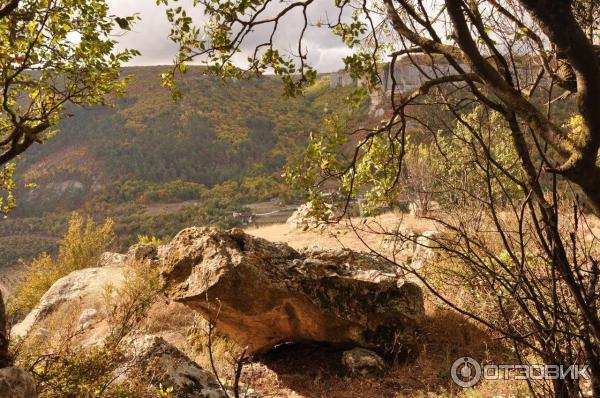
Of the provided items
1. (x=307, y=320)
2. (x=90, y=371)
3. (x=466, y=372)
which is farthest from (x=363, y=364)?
(x=90, y=371)

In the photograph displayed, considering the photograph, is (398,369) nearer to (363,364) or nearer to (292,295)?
(363,364)

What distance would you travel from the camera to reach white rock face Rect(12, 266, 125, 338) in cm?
1190

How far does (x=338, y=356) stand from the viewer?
671 cm

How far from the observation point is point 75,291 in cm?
1295

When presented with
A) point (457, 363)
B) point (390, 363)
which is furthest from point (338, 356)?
point (457, 363)

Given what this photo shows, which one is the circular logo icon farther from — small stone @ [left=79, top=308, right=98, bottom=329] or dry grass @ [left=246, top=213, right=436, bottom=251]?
small stone @ [left=79, top=308, right=98, bottom=329]

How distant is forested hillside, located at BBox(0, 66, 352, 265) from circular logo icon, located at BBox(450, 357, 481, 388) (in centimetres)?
4462

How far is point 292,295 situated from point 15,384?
12.1ft

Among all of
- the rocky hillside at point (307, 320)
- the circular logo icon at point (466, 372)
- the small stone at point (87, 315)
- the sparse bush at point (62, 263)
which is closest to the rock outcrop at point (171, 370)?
the rocky hillside at point (307, 320)

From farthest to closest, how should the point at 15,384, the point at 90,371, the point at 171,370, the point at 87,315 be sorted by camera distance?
the point at 87,315, the point at 171,370, the point at 90,371, the point at 15,384

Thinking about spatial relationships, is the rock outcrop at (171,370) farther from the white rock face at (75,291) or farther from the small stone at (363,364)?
the white rock face at (75,291)

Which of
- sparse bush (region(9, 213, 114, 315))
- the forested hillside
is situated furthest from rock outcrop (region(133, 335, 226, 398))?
the forested hillside

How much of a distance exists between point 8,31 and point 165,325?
22.2 ft

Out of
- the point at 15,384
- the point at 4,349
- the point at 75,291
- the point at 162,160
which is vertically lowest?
the point at 75,291
